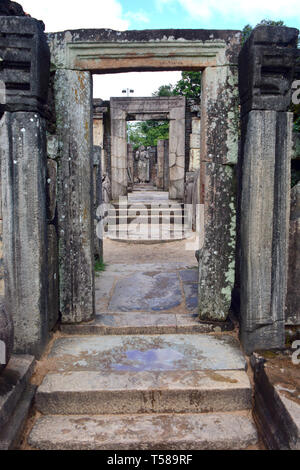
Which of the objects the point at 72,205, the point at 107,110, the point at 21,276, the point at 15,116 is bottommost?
the point at 21,276

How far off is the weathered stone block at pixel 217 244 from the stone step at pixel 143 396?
0.78m

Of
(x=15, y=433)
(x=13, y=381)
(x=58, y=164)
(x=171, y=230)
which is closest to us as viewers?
(x=15, y=433)

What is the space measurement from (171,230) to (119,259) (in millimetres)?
2556

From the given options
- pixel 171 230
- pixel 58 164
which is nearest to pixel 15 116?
pixel 58 164

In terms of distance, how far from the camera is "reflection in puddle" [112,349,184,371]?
263cm

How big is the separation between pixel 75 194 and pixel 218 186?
1154 millimetres

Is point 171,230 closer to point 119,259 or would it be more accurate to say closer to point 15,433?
point 119,259

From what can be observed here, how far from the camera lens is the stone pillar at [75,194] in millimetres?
2963

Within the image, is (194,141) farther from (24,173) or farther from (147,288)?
(24,173)

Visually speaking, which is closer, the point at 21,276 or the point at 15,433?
the point at 15,433

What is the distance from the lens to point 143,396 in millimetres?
2412

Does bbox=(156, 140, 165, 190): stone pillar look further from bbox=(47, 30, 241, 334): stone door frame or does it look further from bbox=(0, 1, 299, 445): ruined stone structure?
bbox=(47, 30, 241, 334): stone door frame

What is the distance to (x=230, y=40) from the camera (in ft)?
9.53

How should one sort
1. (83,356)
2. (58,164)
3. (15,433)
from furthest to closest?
(58,164)
(83,356)
(15,433)
